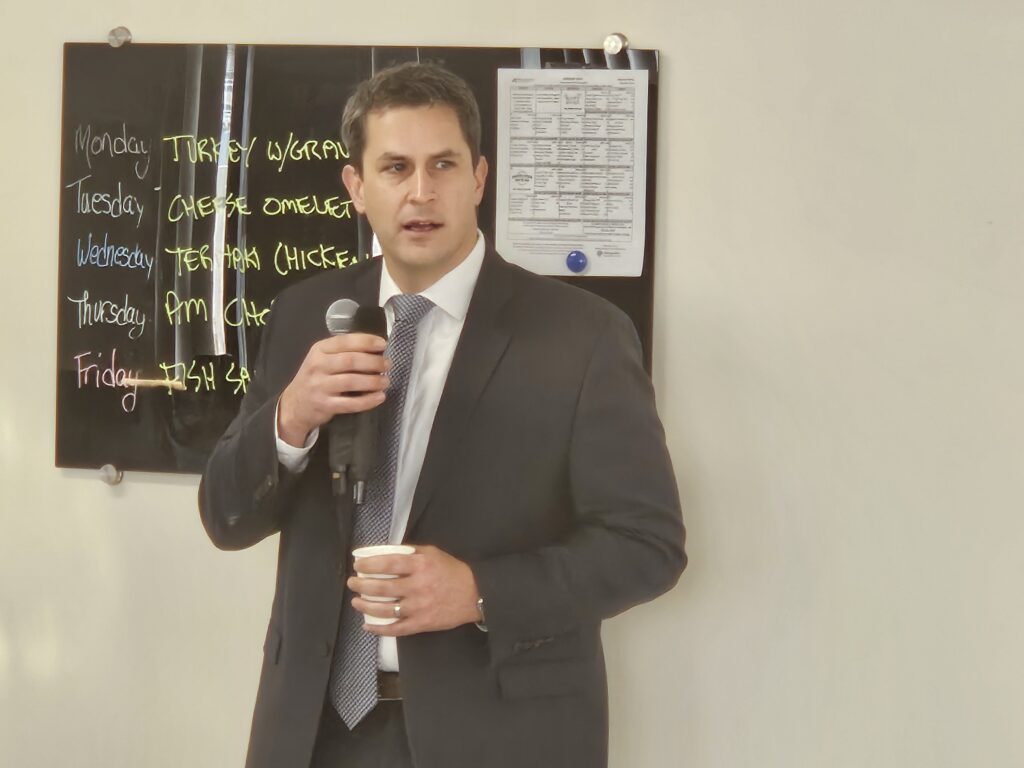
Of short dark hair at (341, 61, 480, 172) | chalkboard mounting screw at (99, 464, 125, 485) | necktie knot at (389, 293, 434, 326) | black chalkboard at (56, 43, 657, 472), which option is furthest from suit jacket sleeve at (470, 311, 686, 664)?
chalkboard mounting screw at (99, 464, 125, 485)

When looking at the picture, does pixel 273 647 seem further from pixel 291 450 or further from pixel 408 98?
pixel 408 98

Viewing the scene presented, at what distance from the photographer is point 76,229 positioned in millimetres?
2072

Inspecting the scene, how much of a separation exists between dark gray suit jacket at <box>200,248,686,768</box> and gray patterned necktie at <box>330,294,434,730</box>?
0.03 m

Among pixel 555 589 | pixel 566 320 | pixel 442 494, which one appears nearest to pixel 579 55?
pixel 566 320

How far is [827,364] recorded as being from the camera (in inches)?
75.5

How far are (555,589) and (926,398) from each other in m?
0.92

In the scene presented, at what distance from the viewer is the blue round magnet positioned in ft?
6.40

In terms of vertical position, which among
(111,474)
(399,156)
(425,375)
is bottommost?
(111,474)

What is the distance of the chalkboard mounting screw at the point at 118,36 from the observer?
6.68 ft

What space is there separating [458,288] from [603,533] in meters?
0.42

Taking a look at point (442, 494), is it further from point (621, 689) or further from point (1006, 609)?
point (1006, 609)

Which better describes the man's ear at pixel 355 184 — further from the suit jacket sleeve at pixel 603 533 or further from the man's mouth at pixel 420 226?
the suit jacket sleeve at pixel 603 533

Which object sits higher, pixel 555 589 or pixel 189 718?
pixel 555 589

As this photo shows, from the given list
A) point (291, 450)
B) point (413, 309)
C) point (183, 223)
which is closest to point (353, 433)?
point (291, 450)
